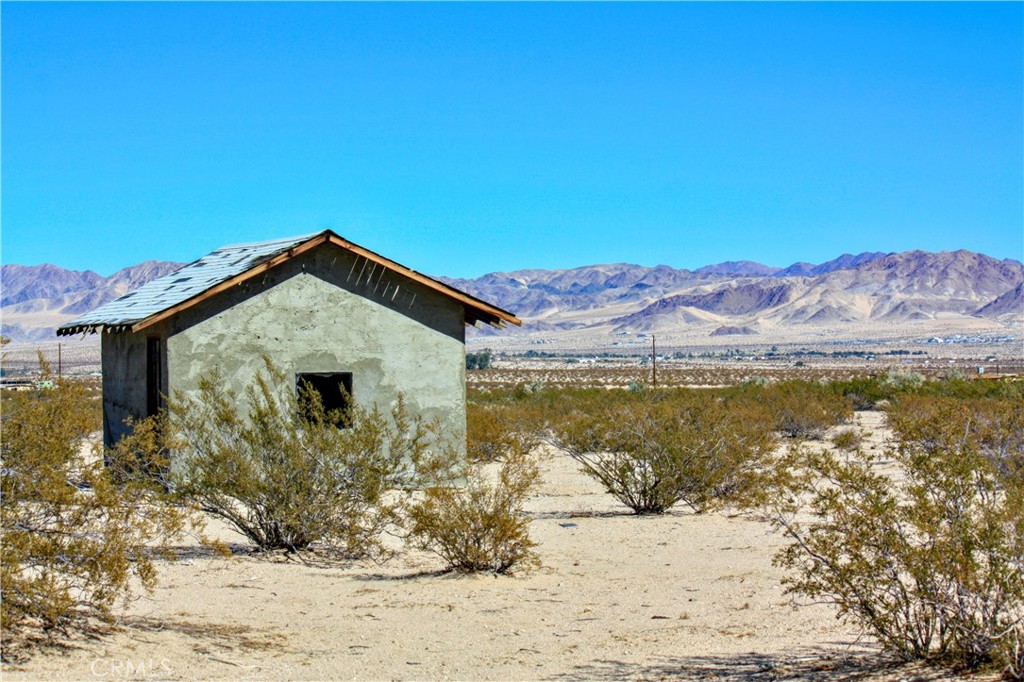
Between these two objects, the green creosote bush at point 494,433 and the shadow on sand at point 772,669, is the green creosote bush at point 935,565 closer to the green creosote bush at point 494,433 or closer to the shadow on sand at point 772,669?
the shadow on sand at point 772,669

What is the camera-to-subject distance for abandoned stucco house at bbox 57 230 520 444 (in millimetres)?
16469

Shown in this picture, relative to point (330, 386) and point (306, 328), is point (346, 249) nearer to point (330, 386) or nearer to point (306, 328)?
point (306, 328)

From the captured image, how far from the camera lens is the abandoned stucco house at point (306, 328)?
16.5 meters

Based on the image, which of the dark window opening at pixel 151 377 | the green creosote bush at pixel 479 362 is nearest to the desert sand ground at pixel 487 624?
the dark window opening at pixel 151 377

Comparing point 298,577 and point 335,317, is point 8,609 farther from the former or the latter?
point 335,317

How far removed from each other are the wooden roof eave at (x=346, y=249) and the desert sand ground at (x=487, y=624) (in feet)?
13.3

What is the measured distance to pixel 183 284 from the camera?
1817 centimetres

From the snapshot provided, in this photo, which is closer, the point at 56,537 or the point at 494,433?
the point at 56,537

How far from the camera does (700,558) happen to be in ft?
40.2

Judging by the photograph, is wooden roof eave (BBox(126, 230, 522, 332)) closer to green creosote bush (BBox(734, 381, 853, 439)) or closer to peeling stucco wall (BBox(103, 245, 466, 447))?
peeling stucco wall (BBox(103, 245, 466, 447))

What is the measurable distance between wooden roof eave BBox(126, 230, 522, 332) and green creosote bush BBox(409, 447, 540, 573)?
5352 mm

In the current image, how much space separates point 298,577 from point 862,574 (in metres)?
5.74

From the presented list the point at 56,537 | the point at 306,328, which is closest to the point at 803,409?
the point at 306,328

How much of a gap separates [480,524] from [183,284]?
29.0 feet
